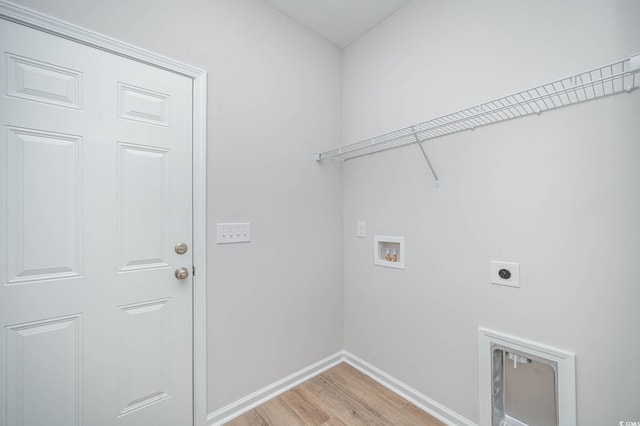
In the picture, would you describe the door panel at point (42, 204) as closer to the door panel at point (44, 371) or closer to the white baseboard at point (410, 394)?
the door panel at point (44, 371)

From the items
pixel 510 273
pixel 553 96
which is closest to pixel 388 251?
pixel 510 273

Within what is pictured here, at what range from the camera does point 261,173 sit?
68.7 inches

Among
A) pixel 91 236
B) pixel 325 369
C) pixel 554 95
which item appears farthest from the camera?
pixel 325 369

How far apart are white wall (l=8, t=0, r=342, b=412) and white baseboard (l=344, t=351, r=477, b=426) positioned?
241 mm

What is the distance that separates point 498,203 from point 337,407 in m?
1.54

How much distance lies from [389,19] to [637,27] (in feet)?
4.30

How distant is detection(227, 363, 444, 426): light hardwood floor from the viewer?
61.6 inches

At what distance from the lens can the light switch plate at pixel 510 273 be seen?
1302 mm

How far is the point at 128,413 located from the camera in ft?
4.21

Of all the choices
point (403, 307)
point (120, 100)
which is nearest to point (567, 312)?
point (403, 307)

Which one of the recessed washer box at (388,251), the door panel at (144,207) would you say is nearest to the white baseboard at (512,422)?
the recessed washer box at (388,251)

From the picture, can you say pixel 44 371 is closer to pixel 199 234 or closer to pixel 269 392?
pixel 199 234

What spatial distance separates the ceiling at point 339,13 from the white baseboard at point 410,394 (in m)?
2.55

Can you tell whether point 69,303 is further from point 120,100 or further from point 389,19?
point 389,19
